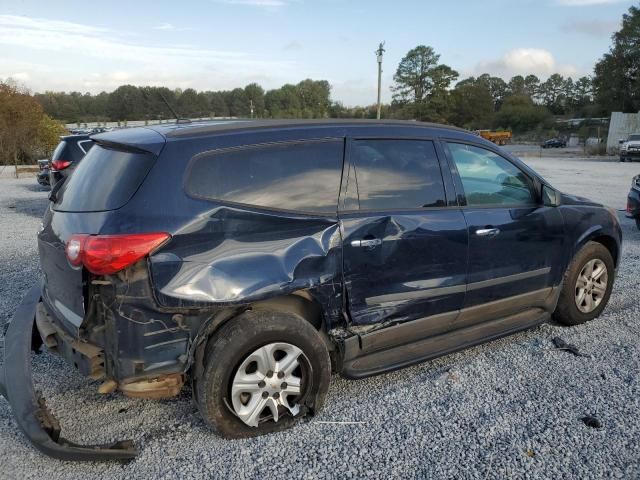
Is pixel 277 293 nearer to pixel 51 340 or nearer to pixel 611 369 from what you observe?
pixel 51 340

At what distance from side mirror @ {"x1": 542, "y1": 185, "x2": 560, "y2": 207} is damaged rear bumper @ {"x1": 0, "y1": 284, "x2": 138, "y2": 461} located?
3.49m

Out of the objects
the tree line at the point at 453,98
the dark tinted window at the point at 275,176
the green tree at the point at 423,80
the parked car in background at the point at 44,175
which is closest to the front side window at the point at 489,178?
the dark tinted window at the point at 275,176

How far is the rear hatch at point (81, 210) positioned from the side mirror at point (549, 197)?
306 centimetres

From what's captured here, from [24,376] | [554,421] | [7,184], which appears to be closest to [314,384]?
[554,421]

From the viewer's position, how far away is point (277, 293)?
300 centimetres

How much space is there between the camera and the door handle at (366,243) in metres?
3.25

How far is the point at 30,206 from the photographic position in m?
13.0

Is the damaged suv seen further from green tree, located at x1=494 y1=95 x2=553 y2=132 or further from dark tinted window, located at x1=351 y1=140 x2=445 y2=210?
green tree, located at x1=494 y1=95 x2=553 y2=132

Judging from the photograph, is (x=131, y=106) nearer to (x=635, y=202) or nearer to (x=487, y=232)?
(x=487, y=232)

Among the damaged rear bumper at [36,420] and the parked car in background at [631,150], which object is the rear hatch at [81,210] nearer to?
the damaged rear bumper at [36,420]

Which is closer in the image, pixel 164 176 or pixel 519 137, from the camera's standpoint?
pixel 164 176

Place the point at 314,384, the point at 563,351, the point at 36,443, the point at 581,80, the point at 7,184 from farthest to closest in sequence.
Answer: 1. the point at 581,80
2. the point at 7,184
3. the point at 563,351
4. the point at 314,384
5. the point at 36,443

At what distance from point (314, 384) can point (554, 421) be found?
149 cm

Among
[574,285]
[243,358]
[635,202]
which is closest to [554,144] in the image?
[635,202]
